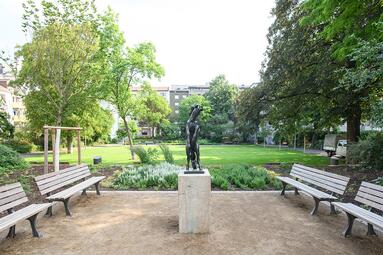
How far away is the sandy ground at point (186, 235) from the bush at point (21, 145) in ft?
88.7

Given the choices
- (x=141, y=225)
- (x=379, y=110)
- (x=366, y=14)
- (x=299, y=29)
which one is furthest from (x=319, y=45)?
(x=141, y=225)

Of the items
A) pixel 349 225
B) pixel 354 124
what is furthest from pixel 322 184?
pixel 354 124

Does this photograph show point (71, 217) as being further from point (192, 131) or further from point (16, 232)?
point (192, 131)

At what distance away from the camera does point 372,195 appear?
209 inches

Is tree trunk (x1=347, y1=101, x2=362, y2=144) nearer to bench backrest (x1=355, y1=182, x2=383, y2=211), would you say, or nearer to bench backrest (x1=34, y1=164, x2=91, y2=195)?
bench backrest (x1=355, y1=182, x2=383, y2=211)

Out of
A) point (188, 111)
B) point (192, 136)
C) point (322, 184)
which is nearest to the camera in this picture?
point (192, 136)

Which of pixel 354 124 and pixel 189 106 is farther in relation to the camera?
pixel 189 106

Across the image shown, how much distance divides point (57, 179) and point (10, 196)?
2.04 meters

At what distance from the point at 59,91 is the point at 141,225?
8.39 metres

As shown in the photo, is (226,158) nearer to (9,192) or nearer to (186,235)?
(186,235)

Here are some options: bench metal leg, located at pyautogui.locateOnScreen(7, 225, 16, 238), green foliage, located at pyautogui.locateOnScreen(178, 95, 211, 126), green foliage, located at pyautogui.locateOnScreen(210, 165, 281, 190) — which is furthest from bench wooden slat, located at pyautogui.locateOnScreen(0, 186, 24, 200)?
green foliage, located at pyautogui.locateOnScreen(178, 95, 211, 126)

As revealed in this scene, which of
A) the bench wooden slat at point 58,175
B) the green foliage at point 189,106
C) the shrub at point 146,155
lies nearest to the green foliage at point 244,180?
the shrub at point 146,155

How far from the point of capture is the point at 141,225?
585 cm

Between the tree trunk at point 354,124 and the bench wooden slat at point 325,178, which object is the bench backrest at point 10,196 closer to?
the bench wooden slat at point 325,178
